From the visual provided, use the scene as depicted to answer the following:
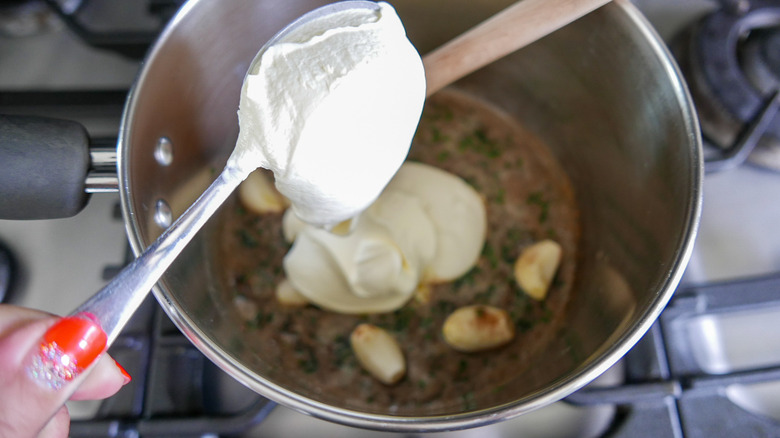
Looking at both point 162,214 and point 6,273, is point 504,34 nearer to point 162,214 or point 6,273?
point 162,214

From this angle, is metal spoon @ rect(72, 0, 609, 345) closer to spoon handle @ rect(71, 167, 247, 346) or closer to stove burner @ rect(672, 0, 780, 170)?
spoon handle @ rect(71, 167, 247, 346)

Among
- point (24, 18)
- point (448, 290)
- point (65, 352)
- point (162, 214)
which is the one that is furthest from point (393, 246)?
point (24, 18)

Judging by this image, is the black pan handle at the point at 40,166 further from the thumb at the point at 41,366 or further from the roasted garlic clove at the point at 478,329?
the roasted garlic clove at the point at 478,329

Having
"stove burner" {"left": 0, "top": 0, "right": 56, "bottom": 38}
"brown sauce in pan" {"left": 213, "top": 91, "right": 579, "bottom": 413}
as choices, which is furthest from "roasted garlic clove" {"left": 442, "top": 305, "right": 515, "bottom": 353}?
"stove burner" {"left": 0, "top": 0, "right": 56, "bottom": 38}

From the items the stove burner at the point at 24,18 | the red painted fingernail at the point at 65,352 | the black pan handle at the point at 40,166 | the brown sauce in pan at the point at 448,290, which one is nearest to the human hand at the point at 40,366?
the red painted fingernail at the point at 65,352

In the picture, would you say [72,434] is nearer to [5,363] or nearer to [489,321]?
[5,363]

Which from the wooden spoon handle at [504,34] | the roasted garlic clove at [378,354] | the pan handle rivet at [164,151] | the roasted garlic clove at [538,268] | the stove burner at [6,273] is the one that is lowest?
the roasted garlic clove at [378,354]

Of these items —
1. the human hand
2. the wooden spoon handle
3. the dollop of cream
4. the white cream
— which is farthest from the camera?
the dollop of cream

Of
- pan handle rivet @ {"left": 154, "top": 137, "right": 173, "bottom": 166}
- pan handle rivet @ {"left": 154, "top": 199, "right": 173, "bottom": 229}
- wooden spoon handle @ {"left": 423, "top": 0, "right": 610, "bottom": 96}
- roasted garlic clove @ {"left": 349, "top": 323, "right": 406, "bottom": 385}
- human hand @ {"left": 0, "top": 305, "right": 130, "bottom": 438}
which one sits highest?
wooden spoon handle @ {"left": 423, "top": 0, "right": 610, "bottom": 96}
